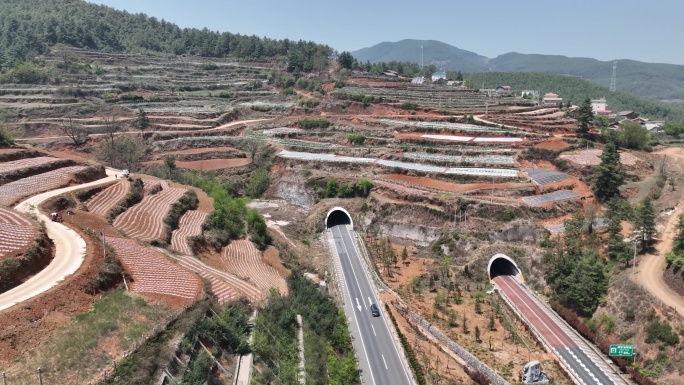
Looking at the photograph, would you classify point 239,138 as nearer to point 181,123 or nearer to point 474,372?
point 181,123

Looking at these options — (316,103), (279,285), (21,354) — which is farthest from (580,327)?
(316,103)

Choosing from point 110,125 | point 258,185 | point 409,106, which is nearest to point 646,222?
point 258,185

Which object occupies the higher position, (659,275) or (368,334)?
(659,275)

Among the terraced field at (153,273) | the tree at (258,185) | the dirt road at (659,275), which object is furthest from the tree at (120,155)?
the dirt road at (659,275)

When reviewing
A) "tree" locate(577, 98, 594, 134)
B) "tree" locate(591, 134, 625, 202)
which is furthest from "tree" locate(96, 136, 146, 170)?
"tree" locate(577, 98, 594, 134)

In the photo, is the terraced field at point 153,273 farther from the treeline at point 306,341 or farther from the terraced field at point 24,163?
the terraced field at point 24,163

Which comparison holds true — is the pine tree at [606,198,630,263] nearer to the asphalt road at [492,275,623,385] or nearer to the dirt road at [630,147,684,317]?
the dirt road at [630,147,684,317]

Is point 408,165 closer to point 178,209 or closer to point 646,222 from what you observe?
point 646,222
